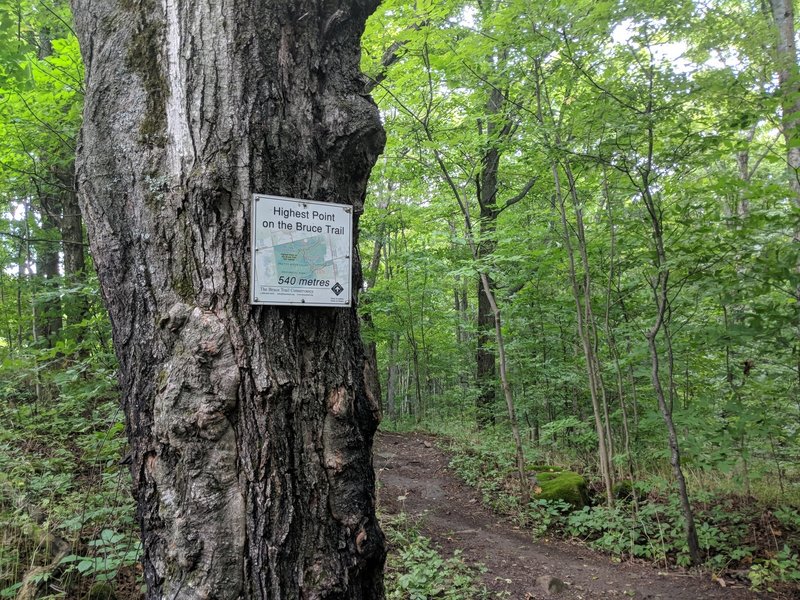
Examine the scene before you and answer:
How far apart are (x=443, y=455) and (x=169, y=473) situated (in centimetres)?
773

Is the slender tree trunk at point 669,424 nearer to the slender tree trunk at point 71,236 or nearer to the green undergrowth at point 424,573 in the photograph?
the green undergrowth at point 424,573

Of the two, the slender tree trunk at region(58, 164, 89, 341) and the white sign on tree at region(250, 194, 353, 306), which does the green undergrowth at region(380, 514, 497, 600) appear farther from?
the slender tree trunk at region(58, 164, 89, 341)

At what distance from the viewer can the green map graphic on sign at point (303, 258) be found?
142cm

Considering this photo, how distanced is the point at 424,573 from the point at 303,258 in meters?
3.14

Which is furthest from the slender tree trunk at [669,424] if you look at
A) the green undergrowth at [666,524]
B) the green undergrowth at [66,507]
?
the green undergrowth at [66,507]

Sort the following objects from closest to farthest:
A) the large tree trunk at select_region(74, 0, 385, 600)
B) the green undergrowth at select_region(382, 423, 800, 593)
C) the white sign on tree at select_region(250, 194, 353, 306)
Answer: the large tree trunk at select_region(74, 0, 385, 600) → the white sign on tree at select_region(250, 194, 353, 306) → the green undergrowth at select_region(382, 423, 800, 593)

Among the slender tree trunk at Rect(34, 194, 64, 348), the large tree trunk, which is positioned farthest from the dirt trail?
the slender tree trunk at Rect(34, 194, 64, 348)

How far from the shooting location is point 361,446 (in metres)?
1.47

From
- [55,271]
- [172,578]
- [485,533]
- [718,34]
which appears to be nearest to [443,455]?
[485,533]

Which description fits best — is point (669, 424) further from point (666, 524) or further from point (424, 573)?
point (424, 573)

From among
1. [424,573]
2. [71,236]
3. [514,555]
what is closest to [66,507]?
[424,573]

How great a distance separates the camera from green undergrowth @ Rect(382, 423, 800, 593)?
434cm

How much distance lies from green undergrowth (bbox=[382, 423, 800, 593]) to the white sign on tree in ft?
15.3

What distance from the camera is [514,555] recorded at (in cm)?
465
